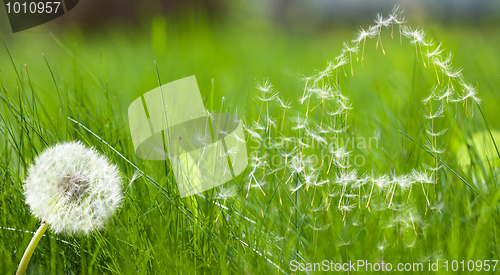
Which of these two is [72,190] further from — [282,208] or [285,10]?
[285,10]

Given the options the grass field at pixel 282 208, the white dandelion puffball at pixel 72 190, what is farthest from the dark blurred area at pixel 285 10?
the white dandelion puffball at pixel 72 190

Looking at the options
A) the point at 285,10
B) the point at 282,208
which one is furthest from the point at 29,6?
the point at 285,10

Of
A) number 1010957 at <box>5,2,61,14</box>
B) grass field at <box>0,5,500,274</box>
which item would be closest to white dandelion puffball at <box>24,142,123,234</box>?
grass field at <box>0,5,500,274</box>

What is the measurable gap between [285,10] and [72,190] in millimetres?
3094

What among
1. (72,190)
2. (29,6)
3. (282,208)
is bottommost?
(282,208)

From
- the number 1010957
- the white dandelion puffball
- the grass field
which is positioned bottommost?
the grass field

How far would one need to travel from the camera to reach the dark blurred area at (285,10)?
278 cm

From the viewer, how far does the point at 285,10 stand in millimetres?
3342

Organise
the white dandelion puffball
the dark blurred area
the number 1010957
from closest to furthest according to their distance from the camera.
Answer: the white dandelion puffball → the number 1010957 → the dark blurred area

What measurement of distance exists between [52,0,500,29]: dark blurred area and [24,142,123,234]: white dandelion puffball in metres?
2.57

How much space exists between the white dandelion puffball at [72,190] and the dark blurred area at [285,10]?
2.57m

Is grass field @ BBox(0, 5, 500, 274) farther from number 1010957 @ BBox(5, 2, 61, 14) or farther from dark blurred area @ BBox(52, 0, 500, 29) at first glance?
dark blurred area @ BBox(52, 0, 500, 29)

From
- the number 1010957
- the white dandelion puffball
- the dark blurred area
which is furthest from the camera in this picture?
the dark blurred area

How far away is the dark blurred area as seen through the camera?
2.78 meters
